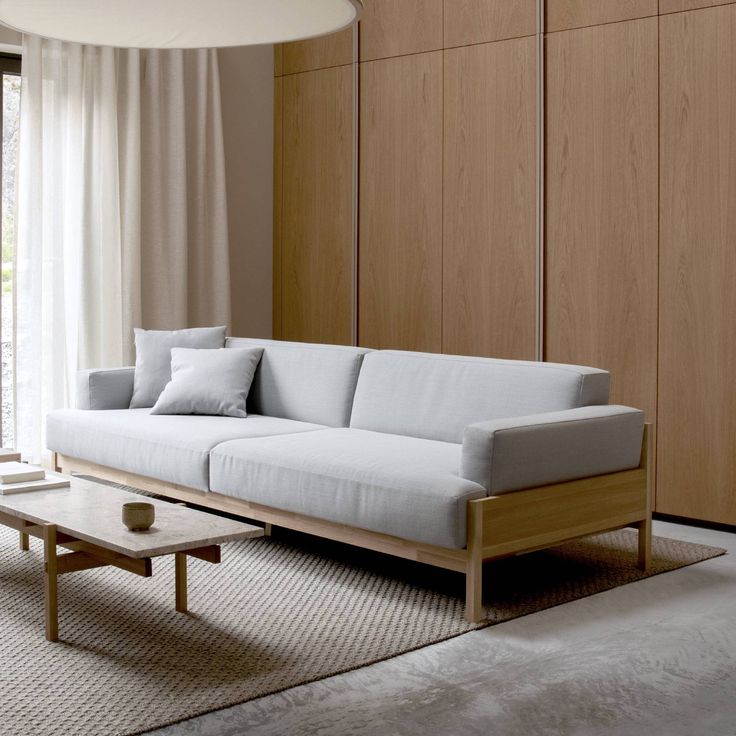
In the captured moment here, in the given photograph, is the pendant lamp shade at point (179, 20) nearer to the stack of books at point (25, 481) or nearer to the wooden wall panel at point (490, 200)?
the stack of books at point (25, 481)

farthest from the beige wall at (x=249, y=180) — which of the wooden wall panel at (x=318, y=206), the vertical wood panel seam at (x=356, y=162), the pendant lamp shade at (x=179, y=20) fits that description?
the pendant lamp shade at (x=179, y=20)

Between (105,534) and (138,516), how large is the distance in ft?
0.33

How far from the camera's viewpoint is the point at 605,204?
4594 mm

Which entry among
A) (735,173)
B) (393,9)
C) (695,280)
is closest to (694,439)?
(695,280)

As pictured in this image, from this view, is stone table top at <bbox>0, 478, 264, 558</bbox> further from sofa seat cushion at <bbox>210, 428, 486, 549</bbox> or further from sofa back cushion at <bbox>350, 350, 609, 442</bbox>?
sofa back cushion at <bbox>350, 350, 609, 442</bbox>

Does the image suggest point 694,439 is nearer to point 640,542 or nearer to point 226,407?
point 640,542

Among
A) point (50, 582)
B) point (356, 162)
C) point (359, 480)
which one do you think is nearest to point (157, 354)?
point (356, 162)

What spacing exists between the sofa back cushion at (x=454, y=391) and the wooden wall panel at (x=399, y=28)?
1.87 meters

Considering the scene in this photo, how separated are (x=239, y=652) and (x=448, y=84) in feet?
10.9

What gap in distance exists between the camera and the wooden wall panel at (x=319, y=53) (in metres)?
5.71

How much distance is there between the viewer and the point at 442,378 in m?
4.04

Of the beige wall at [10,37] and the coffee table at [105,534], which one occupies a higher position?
the beige wall at [10,37]

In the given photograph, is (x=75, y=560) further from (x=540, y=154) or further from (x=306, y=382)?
(x=540, y=154)

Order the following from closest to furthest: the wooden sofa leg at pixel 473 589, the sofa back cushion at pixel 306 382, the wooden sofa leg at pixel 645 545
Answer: the wooden sofa leg at pixel 473 589 → the wooden sofa leg at pixel 645 545 → the sofa back cushion at pixel 306 382
